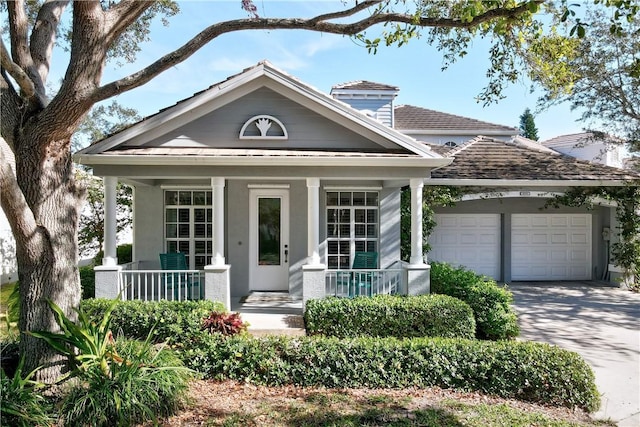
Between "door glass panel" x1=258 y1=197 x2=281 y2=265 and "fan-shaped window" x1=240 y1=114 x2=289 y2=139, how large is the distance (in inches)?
78.8

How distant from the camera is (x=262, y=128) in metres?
8.65

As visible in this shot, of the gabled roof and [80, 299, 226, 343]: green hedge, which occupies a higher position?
the gabled roof

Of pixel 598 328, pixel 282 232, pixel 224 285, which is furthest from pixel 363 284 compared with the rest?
pixel 598 328

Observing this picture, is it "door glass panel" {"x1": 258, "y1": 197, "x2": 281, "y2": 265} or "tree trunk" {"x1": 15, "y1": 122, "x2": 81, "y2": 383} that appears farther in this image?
"door glass panel" {"x1": 258, "y1": 197, "x2": 281, "y2": 265}

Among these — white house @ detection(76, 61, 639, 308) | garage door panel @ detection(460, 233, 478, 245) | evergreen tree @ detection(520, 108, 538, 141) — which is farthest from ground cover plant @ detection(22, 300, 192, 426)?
evergreen tree @ detection(520, 108, 538, 141)

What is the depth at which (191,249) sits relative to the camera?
10.1 m

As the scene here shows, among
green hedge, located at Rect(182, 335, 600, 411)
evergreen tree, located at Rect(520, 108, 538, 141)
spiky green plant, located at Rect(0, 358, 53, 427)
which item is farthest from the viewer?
evergreen tree, located at Rect(520, 108, 538, 141)

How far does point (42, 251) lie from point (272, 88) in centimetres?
571

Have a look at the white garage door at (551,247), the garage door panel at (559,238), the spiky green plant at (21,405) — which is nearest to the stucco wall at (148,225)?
the spiky green plant at (21,405)

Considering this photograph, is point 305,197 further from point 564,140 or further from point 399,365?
point 564,140

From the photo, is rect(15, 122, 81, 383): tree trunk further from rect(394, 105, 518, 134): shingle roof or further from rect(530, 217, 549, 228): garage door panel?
rect(394, 105, 518, 134): shingle roof

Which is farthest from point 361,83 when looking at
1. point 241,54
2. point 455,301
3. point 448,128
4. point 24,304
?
point 24,304

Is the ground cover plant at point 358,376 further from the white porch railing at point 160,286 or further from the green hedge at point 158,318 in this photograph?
the white porch railing at point 160,286

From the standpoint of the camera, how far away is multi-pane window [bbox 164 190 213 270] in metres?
10.1
